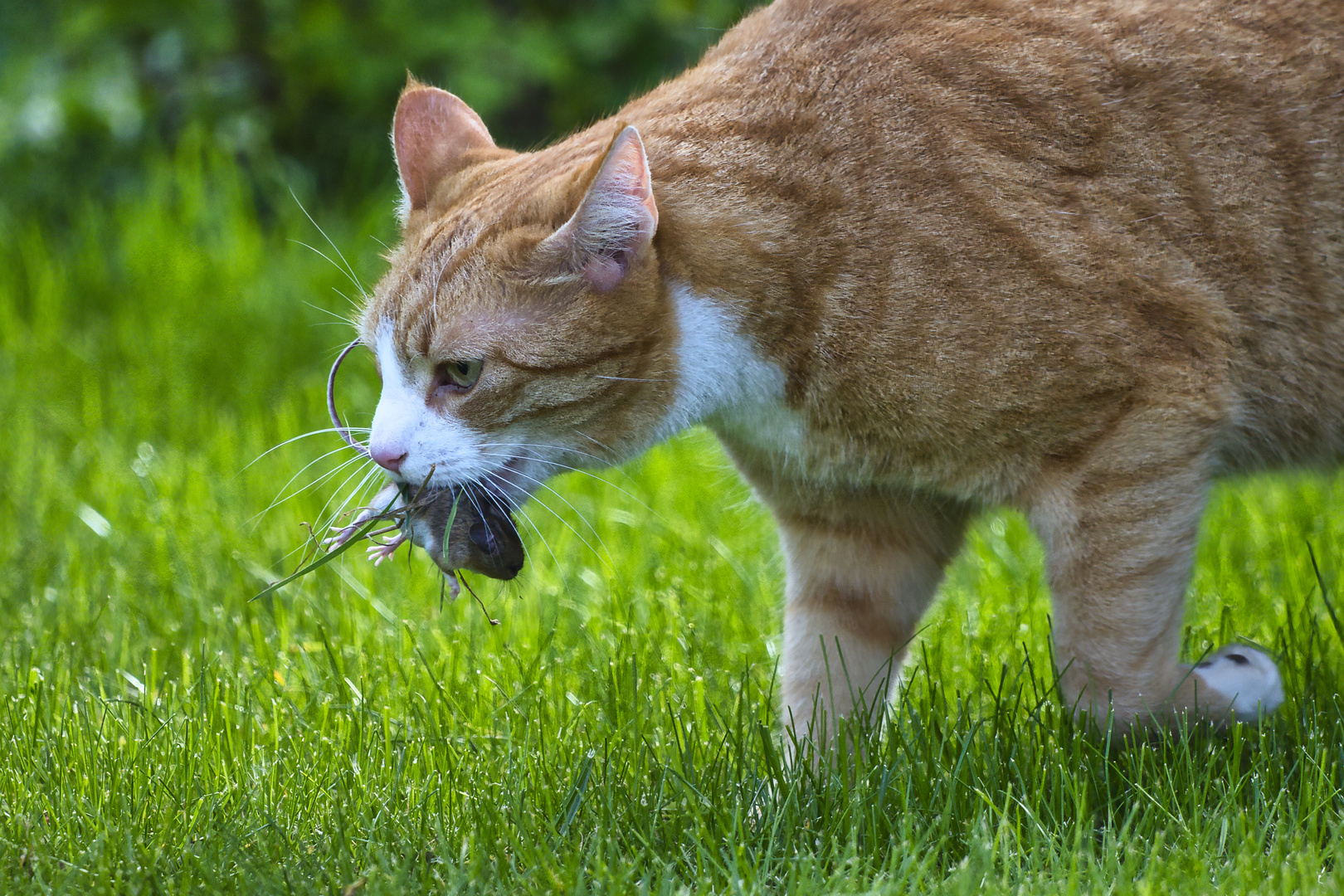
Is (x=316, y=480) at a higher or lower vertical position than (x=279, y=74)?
lower

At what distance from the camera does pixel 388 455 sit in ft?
7.20

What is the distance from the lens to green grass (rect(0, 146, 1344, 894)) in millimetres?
2051

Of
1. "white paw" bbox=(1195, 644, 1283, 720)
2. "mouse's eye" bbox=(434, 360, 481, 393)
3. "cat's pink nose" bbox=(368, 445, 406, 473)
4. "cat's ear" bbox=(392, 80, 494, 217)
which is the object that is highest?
"cat's ear" bbox=(392, 80, 494, 217)

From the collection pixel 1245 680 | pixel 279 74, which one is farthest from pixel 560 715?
pixel 279 74

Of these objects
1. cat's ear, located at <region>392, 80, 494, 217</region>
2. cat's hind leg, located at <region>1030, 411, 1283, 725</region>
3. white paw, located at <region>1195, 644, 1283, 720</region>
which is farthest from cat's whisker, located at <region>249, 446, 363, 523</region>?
white paw, located at <region>1195, 644, 1283, 720</region>

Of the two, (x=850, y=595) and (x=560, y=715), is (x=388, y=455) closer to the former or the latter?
(x=560, y=715)

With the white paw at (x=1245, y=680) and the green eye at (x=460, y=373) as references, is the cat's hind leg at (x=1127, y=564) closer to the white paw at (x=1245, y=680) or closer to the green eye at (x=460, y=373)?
the white paw at (x=1245, y=680)

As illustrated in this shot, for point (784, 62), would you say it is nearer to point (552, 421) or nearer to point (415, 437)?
point (552, 421)

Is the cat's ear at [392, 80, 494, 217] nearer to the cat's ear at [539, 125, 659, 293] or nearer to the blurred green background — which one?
the cat's ear at [539, 125, 659, 293]

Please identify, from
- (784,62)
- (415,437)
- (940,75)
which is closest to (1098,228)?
(940,75)

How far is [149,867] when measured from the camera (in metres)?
2.00

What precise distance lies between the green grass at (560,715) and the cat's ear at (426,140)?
669 millimetres

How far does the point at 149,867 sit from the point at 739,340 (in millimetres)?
1174

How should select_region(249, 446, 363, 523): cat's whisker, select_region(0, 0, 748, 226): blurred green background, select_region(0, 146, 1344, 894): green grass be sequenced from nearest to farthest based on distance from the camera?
select_region(0, 146, 1344, 894): green grass
select_region(249, 446, 363, 523): cat's whisker
select_region(0, 0, 748, 226): blurred green background
